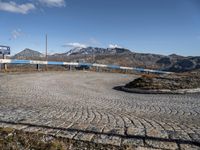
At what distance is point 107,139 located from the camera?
522 cm

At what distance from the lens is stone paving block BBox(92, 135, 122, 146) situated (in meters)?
5.05

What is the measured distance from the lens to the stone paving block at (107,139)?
16.6ft

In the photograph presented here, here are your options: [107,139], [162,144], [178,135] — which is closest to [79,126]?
[107,139]

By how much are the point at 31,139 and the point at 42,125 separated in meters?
1.10

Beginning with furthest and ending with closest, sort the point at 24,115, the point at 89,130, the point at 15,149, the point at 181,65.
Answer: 1. the point at 181,65
2. the point at 24,115
3. the point at 89,130
4. the point at 15,149

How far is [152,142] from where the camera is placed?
16.8 ft

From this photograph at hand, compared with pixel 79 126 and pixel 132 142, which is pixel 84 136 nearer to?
pixel 79 126

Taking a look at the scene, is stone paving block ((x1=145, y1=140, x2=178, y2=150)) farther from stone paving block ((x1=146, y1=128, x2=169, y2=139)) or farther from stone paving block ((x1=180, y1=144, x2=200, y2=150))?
stone paving block ((x1=146, y1=128, x2=169, y2=139))

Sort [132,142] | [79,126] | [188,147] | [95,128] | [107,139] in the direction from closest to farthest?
[188,147] → [132,142] → [107,139] → [95,128] → [79,126]

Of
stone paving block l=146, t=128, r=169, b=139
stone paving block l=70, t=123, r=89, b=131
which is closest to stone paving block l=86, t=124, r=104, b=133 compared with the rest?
stone paving block l=70, t=123, r=89, b=131

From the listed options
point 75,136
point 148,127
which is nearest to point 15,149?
point 75,136

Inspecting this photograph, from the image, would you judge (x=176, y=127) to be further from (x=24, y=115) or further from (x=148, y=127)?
(x=24, y=115)

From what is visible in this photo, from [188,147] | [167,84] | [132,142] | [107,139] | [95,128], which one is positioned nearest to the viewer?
[188,147]

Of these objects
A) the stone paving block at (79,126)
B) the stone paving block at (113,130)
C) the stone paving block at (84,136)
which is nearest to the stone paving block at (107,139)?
the stone paving block at (84,136)
